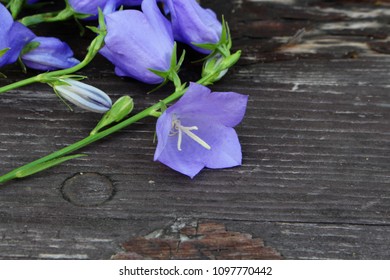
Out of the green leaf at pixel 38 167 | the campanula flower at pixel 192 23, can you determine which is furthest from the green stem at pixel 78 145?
the campanula flower at pixel 192 23

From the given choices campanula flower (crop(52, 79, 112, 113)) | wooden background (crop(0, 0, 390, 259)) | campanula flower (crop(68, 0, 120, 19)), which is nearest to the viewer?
wooden background (crop(0, 0, 390, 259))

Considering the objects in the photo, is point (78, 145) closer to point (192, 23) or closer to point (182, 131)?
point (182, 131)

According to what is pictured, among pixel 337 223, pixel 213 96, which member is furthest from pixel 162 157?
pixel 337 223

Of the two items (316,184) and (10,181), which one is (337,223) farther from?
(10,181)

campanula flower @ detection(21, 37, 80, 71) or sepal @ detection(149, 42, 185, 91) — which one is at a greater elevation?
sepal @ detection(149, 42, 185, 91)

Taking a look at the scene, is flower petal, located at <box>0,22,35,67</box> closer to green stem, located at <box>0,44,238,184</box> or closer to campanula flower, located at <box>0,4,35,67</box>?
campanula flower, located at <box>0,4,35,67</box>

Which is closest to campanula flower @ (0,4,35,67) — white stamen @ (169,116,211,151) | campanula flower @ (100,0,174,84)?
campanula flower @ (100,0,174,84)

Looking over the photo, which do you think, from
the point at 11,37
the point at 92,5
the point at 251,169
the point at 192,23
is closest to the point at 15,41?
the point at 11,37

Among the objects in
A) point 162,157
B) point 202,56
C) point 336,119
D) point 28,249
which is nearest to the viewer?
point 28,249
